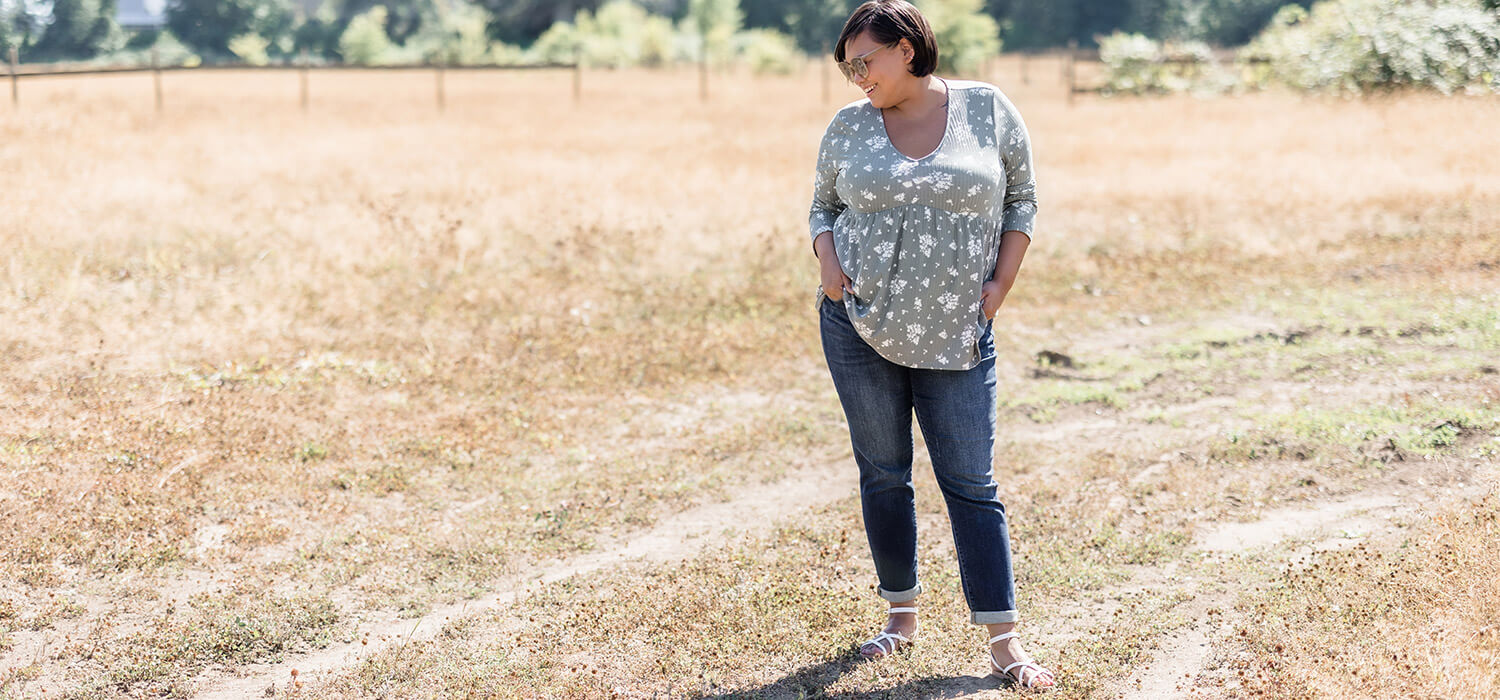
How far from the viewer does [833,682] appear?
369cm

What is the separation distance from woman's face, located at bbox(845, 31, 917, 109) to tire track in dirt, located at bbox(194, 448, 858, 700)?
2.46 metres

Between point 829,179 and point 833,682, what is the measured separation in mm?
1594

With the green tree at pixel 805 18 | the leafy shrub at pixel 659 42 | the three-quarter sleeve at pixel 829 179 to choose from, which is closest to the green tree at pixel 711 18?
the leafy shrub at pixel 659 42

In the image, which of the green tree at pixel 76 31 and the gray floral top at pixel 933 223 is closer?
the gray floral top at pixel 933 223

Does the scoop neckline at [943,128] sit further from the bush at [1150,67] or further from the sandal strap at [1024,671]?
the bush at [1150,67]

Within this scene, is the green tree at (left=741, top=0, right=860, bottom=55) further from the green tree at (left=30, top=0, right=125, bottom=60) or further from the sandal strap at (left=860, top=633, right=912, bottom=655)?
the sandal strap at (left=860, top=633, right=912, bottom=655)

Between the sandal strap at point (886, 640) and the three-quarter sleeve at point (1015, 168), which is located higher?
the three-quarter sleeve at point (1015, 168)

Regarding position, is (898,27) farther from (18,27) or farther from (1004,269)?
(18,27)

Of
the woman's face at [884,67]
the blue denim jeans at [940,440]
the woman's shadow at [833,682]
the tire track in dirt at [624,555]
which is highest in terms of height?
the woman's face at [884,67]

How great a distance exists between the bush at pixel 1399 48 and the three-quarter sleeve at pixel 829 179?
1999 cm

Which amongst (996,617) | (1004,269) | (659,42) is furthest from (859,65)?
(659,42)

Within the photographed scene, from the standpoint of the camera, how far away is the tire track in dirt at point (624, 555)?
3.91 meters

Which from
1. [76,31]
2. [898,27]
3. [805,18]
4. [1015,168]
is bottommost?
[1015,168]

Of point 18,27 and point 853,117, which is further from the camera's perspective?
point 18,27
